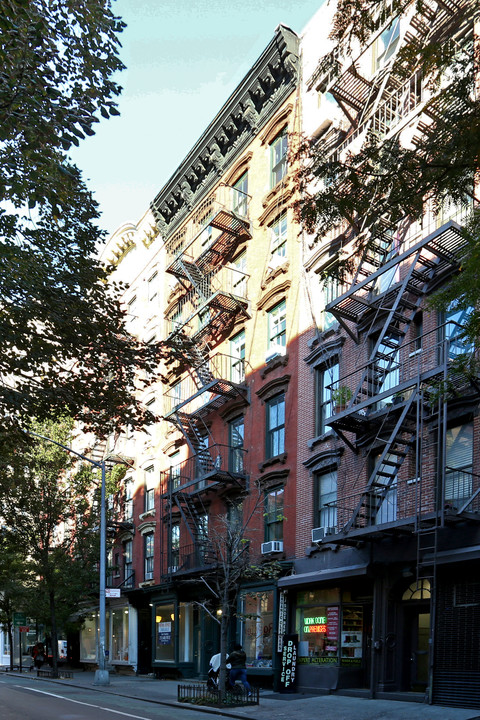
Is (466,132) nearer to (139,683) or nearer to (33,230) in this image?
(33,230)

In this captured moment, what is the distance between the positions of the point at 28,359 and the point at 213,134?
20.9 metres

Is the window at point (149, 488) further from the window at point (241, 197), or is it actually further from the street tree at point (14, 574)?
the window at point (241, 197)

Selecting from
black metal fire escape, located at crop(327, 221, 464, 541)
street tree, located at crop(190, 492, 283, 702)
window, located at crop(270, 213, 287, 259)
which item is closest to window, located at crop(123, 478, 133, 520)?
street tree, located at crop(190, 492, 283, 702)

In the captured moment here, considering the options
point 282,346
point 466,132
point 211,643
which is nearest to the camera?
point 466,132

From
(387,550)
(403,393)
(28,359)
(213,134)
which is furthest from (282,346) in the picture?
(28,359)

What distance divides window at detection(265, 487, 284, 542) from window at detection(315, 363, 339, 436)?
301 cm

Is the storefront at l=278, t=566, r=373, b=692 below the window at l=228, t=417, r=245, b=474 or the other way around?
below

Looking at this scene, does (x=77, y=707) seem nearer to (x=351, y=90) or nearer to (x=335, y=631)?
(x=335, y=631)

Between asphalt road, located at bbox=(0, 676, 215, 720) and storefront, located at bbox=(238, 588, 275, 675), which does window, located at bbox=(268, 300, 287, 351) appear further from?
asphalt road, located at bbox=(0, 676, 215, 720)

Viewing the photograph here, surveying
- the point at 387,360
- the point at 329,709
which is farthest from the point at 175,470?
the point at 329,709

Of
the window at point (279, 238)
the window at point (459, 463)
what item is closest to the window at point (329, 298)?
the window at point (279, 238)

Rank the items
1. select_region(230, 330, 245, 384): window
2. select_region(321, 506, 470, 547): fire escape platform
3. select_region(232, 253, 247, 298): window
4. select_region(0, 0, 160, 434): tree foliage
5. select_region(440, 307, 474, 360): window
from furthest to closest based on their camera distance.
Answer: select_region(232, 253, 247, 298): window, select_region(230, 330, 245, 384): window, select_region(440, 307, 474, 360): window, select_region(321, 506, 470, 547): fire escape platform, select_region(0, 0, 160, 434): tree foliage

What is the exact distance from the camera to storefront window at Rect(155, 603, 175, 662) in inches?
1281

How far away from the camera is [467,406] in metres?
18.0
